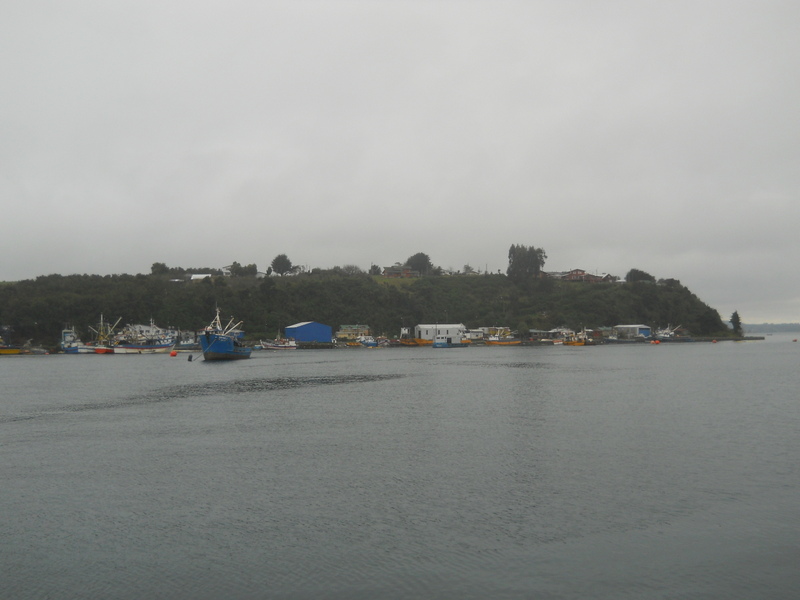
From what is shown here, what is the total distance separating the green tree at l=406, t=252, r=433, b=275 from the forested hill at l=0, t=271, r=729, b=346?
19736 millimetres

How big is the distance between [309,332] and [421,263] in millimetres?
70111

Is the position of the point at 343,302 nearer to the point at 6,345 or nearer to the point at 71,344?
the point at 71,344

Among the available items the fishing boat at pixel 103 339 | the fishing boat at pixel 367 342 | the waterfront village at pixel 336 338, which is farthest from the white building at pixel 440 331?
the fishing boat at pixel 103 339

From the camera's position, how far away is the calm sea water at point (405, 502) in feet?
34.0

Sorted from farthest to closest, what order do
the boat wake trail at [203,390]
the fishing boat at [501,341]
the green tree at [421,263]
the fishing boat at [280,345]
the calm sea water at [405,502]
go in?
the green tree at [421,263] → the fishing boat at [501,341] → the fishing boat at [280,345] → the boat wake trail at [203,390] → the calm sea water at [405,502]

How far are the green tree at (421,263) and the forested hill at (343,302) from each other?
19.7 meters

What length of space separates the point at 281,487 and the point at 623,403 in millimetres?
21754

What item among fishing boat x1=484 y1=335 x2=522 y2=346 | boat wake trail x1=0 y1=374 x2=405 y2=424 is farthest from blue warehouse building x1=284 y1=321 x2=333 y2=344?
boat wake trail x1=0 y1=374 x2=405 y2=424

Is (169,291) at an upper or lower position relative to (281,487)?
upper

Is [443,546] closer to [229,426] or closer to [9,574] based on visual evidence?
[9,574]

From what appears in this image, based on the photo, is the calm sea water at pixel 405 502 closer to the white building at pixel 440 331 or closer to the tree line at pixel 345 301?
the tree line at pixel 345 301

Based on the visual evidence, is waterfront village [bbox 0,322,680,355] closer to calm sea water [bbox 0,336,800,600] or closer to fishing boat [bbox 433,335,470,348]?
fishing boat [bbox 433,335,470,348]

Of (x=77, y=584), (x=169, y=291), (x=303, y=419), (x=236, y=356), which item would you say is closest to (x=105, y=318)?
(x=169, y=291)

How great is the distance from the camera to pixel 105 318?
113 m
